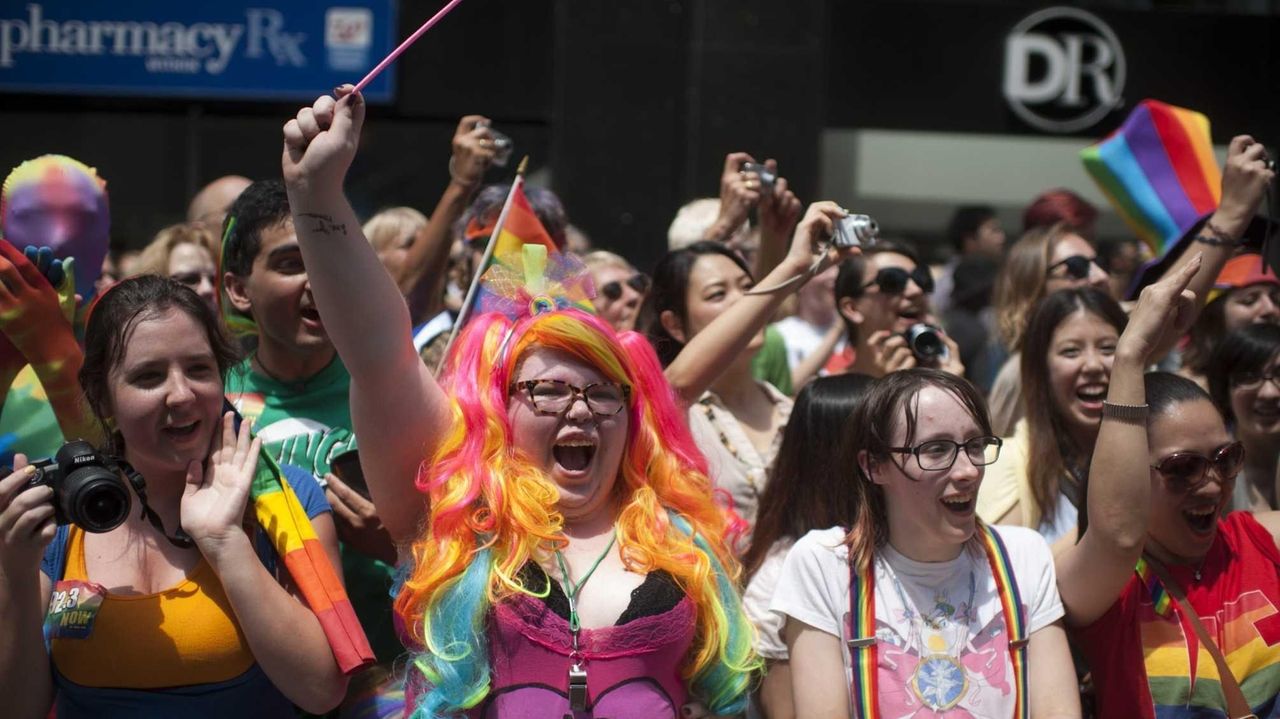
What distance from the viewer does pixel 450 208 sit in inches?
174

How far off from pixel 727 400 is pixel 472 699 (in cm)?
201

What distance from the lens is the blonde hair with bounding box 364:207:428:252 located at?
5195 mm

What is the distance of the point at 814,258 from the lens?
3.86m

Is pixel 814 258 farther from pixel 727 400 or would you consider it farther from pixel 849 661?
pixel 849 661

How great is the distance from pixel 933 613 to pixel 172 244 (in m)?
3.06

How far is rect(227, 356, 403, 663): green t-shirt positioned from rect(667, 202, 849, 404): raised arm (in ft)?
2.81

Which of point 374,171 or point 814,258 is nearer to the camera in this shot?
point 814,258

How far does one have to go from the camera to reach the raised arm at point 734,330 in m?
3.72

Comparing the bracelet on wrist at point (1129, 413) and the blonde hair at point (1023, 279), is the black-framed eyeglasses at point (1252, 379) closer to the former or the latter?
the blonde hair at point (1023, 279)

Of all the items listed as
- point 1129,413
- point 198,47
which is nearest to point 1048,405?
point 1129,413

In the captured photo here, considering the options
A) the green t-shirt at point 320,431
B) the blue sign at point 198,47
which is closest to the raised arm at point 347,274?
the green t-shirt at point 320,431

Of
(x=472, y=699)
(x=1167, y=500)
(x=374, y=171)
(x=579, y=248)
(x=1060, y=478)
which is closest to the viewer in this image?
(x=472, y=699)

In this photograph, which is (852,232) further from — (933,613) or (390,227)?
(390,227)

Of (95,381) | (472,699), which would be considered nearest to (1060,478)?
(472,699)
